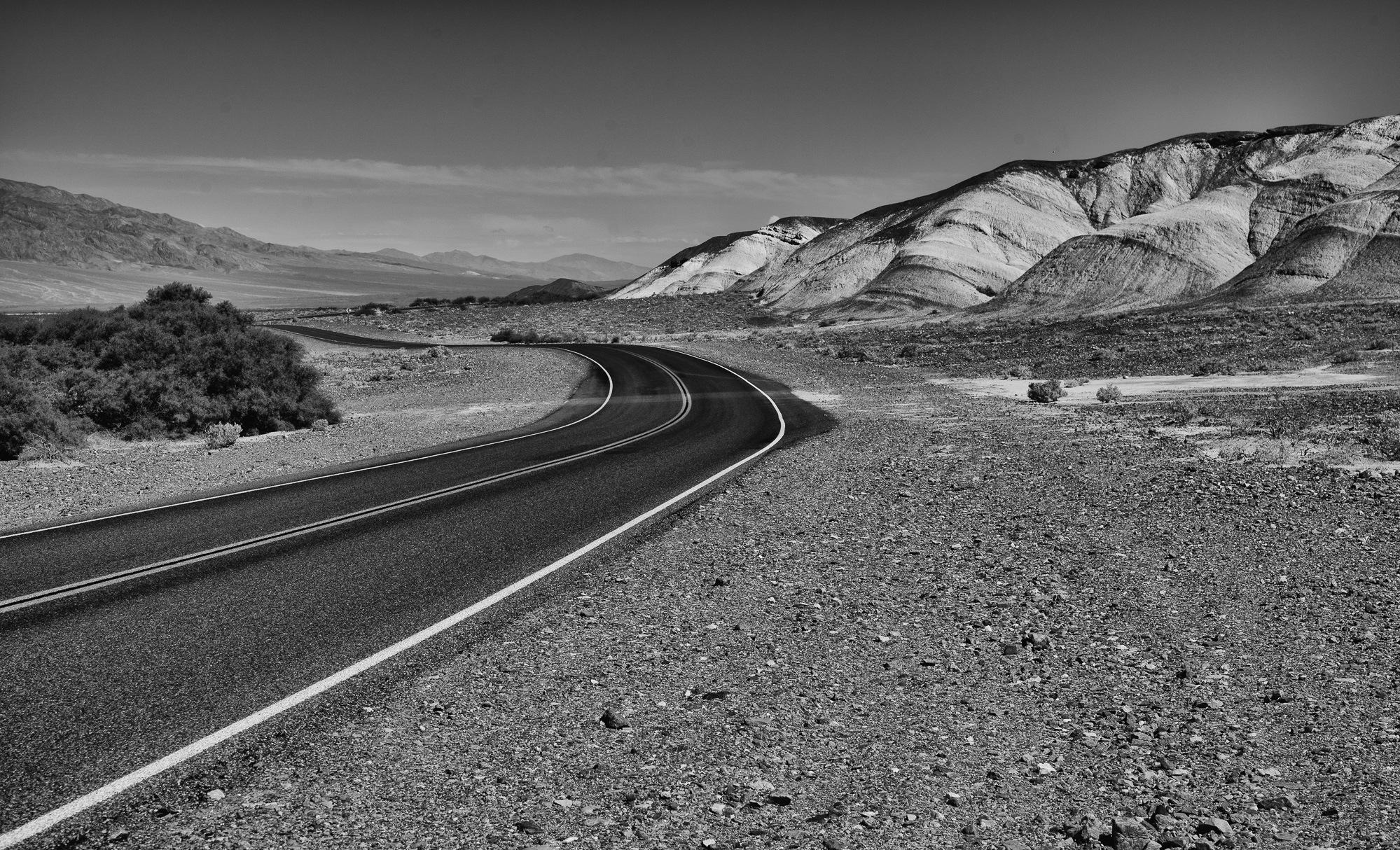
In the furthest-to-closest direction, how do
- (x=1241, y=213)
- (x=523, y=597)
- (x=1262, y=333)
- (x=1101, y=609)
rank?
(x=1241, y=213) → (x=1262, y=333) → (x=523, y=597) → (x=1101, y=609)

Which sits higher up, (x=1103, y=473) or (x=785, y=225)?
(x=785, y=225)

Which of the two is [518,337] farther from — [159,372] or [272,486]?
[272,486]

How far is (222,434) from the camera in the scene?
966 inches

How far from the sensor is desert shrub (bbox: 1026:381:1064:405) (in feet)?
93.3

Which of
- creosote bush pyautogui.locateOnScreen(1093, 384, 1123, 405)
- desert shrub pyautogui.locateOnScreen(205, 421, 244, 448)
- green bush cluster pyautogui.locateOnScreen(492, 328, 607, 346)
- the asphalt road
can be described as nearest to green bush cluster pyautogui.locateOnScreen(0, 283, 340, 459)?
desert shrub pyautogui.locateOnScreen(205, 421, 244, 448)

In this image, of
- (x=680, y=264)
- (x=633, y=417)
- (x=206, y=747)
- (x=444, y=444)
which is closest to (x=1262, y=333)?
(x=633, y=417)

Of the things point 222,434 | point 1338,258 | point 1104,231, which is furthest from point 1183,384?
point 1104,231

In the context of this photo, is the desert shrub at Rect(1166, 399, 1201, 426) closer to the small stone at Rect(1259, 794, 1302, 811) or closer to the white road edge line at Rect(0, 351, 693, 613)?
the white road edge line at Rect(0, 351, 693, 613)

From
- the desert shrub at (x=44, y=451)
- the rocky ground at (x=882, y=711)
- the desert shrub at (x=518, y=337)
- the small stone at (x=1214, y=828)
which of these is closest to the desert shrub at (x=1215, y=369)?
the rocky ground at (x=882, y=711)

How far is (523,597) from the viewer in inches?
321

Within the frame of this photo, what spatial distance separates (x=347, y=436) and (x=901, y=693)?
21838 mm

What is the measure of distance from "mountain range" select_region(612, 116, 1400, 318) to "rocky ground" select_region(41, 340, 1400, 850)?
6805cm

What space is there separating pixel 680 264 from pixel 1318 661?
152 m

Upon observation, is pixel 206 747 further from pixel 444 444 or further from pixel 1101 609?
pixel 444 444
